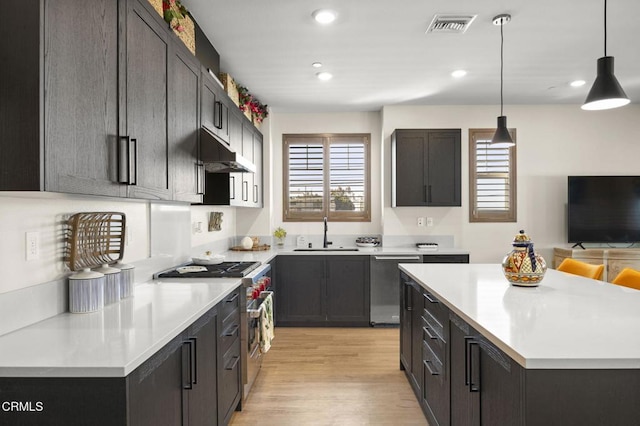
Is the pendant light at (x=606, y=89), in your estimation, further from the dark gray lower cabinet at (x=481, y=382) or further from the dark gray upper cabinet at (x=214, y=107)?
the dark gray upper cabinet at (x=214, y=107)

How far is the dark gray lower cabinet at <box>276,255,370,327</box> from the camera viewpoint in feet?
15.2

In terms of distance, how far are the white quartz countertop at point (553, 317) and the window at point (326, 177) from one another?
2.81m

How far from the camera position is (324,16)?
2.75 metres

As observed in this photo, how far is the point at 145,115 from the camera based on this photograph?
6.28 ft

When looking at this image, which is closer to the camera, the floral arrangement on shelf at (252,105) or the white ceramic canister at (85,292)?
the white ceramic canister at (85,292)

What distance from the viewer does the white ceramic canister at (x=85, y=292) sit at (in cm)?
173

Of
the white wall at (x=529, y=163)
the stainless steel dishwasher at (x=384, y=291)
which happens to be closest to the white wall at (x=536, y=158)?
the white wall at (x=529, y=163)

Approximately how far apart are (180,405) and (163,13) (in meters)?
2.04

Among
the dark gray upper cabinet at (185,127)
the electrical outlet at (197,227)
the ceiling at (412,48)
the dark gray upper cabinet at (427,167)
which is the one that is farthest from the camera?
the dark gray upper cabinet at (427,167)

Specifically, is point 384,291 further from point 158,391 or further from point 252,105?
point 158,391

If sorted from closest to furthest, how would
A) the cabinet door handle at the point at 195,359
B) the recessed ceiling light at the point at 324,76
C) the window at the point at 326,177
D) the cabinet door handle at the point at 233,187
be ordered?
the cabinet door handle at the point at 195,359
the cabinet door handle at the point at 233,187
the recessed ceiling light at the point at 324,76
the window at the point at 326,177

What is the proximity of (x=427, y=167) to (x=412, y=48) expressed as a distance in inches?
69.0

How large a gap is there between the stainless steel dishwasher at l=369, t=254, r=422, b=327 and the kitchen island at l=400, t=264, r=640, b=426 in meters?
1.83

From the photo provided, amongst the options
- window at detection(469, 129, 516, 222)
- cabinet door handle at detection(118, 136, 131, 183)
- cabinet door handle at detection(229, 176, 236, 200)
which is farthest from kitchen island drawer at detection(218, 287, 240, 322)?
window at detection(469, 129, 516, 222)
